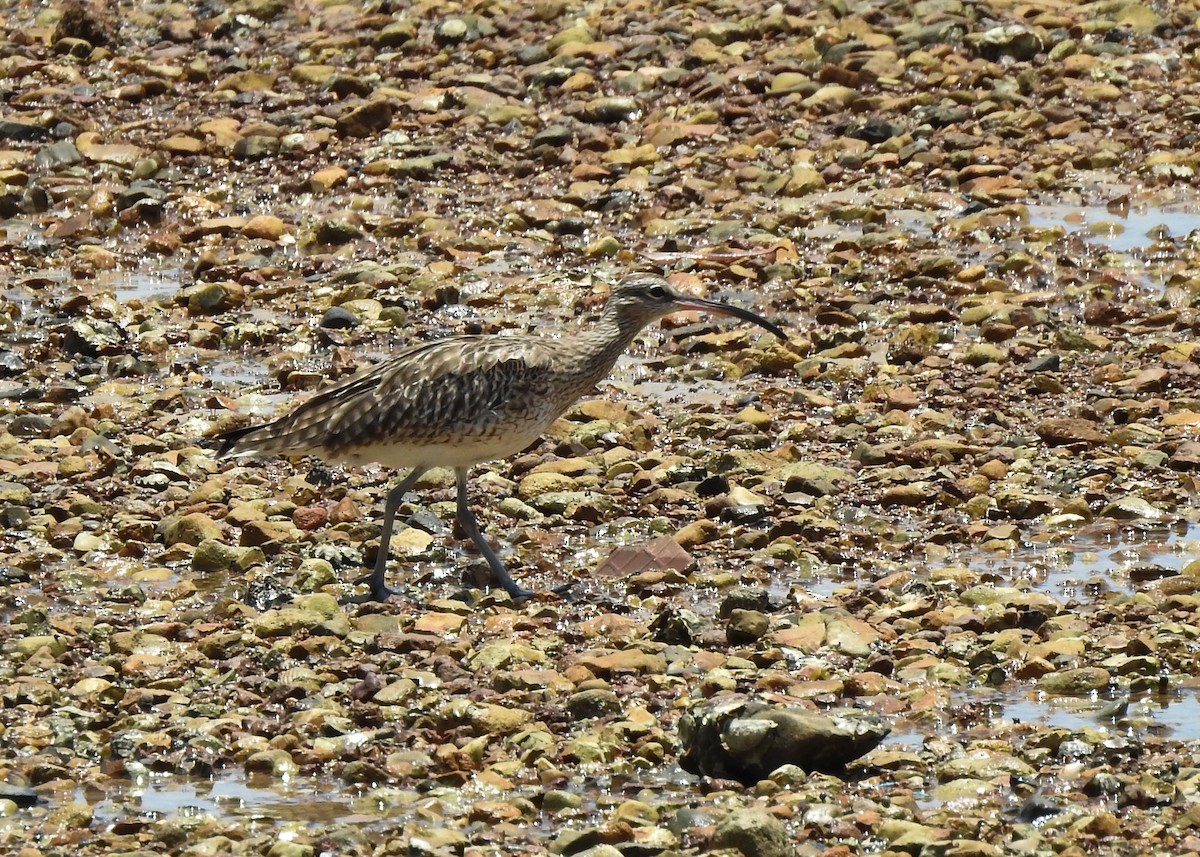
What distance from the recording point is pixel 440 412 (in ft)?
37.2

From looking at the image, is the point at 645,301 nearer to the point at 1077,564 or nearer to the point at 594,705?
the point at 1077,564

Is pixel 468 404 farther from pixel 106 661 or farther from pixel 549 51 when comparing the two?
pixel 549 51

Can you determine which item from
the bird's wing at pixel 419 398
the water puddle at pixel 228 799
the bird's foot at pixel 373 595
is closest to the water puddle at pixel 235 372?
the bird's wing at pixel 419 398

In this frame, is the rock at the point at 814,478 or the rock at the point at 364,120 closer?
the rock at the point at 814,478

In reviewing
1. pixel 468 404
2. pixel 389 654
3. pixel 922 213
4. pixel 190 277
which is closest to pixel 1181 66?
pixel 922 213

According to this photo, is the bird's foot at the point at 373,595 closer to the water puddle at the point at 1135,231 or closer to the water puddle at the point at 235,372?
the water puddle at the point at 235,372

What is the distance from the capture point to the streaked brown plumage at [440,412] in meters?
11.4

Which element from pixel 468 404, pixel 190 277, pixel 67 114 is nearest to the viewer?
pixel 468 404

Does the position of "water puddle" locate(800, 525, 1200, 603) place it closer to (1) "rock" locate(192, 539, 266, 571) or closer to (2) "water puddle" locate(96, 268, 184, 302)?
(1) "rock" locate(192, 539, 266, 571)

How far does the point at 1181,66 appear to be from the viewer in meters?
20.8

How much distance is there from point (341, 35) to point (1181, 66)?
7.95 m

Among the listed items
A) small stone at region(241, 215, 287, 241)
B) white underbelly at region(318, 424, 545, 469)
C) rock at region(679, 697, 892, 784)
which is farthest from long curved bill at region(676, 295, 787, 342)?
small stone at region(241, 215, 287, 241)

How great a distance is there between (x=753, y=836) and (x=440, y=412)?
13.5 feet

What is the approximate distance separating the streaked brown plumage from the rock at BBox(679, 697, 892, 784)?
2586 mm
